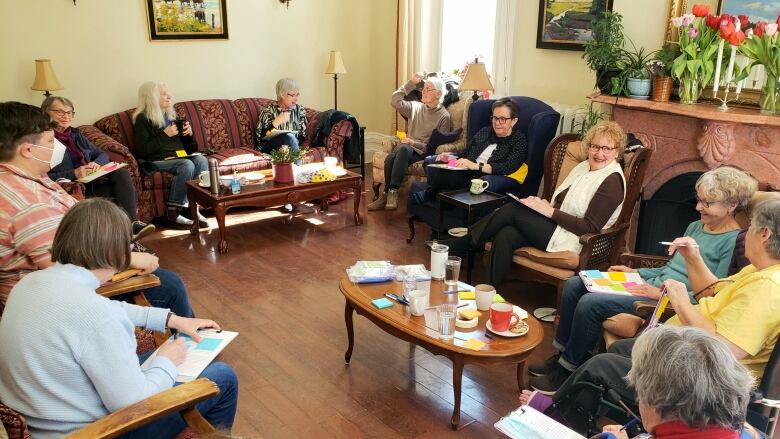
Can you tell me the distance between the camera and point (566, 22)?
5.01m

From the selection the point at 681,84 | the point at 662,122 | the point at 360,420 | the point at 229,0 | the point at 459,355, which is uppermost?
the point at 229,0

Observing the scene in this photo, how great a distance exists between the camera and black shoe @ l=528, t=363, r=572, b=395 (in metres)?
2.90

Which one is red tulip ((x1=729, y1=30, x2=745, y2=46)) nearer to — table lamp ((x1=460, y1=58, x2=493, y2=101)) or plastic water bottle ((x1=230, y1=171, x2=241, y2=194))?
table lamp ((x1=460, y1=58, x2=493, y2=101))

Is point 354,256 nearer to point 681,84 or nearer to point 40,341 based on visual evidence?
point 681,84

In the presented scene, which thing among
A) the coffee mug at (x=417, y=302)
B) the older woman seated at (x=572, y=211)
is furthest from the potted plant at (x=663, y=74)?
the coffee mug at (x=417, y=302)

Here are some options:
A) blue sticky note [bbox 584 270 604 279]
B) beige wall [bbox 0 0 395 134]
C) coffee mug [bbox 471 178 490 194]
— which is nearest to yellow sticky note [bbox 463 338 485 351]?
blue sticky note [bbox 584 270 604 279]

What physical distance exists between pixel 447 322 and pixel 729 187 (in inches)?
51.5

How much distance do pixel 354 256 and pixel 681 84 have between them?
8.09 ft

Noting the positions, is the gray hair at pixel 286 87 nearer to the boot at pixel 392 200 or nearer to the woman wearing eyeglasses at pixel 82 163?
the boot at pixel 392 200

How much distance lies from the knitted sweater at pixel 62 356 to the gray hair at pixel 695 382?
1.37m

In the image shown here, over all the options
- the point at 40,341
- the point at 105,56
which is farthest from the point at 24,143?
the point at 105,56

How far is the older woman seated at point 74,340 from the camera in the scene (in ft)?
5.36

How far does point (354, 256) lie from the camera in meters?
4.56

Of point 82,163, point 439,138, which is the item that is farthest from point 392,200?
point 82,163
